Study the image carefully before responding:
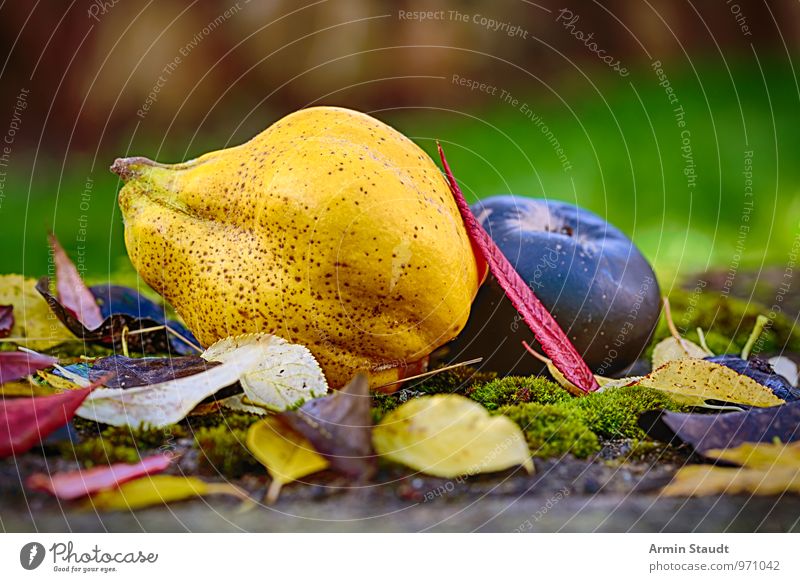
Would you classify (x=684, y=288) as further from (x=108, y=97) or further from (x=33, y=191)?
(x=33, y=191)

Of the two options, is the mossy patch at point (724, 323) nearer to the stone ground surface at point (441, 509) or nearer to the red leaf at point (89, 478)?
the stone ground surface at point (441, 509)

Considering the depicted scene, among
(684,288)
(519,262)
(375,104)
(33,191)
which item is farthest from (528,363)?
(33,191)

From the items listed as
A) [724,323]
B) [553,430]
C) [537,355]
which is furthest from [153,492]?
[724,323]

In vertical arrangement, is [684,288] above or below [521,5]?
below

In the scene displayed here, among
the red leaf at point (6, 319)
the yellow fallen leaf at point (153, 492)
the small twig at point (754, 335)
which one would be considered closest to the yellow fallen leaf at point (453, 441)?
the yellow fallen leaf at point (153, 492)

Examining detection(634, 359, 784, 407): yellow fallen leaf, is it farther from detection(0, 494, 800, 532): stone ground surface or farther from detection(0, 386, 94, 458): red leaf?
detection(0, 386, 94, 458): red leaf

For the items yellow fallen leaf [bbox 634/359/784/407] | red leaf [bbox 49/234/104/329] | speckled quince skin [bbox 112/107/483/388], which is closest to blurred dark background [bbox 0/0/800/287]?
red leaf [bbox 49/234/104/329]
